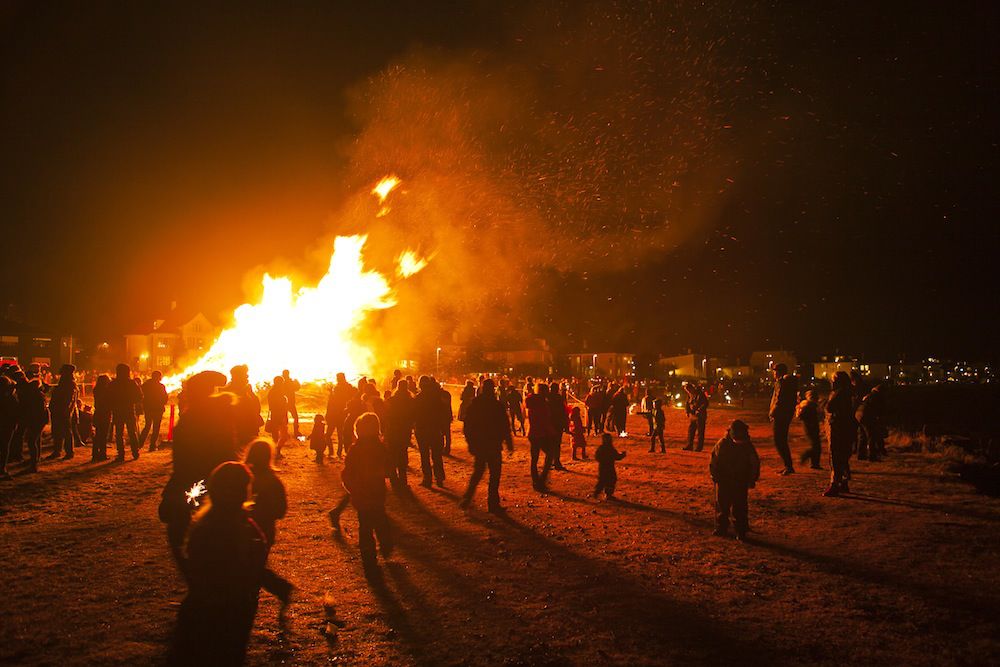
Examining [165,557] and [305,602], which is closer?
[305,602]

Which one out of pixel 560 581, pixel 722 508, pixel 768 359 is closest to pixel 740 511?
pixel 722 508

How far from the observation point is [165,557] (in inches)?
280

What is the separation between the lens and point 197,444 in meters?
6.34

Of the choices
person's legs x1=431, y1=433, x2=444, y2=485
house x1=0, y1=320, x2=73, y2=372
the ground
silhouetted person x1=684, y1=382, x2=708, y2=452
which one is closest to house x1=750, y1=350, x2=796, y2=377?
silhouetted person x1=684, y1=382, x2=708, y2=452

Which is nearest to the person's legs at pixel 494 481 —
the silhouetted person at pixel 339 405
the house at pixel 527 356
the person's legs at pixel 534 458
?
the person's legs at pixel 534 458

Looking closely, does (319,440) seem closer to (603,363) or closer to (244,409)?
(244,409)

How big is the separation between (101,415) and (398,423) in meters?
6.98

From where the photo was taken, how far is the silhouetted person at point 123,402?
512 inches

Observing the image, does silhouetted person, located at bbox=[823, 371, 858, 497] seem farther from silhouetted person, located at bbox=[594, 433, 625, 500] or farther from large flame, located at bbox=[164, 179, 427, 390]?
large flame, located at bbox=[164, 179, 427, 390]

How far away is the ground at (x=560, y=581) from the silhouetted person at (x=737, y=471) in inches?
15.8

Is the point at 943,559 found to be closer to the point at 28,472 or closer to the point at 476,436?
the point at 476,436

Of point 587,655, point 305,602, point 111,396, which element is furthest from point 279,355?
point 587,655

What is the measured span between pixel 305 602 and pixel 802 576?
5.04m

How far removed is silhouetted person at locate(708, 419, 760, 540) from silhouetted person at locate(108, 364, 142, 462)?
A: 37.5 feet
